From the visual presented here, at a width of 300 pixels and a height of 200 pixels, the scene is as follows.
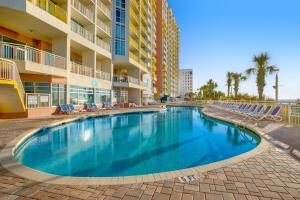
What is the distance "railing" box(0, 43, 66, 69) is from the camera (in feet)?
34.4

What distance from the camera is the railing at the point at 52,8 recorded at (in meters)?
12.8

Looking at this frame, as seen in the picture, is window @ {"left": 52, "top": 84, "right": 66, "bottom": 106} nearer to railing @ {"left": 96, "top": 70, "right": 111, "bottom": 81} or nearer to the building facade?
the building facade

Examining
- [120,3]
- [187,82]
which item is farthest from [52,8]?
[187,82]

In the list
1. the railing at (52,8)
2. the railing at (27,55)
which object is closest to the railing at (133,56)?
the railing at (52,8)

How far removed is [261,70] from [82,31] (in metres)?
26.6

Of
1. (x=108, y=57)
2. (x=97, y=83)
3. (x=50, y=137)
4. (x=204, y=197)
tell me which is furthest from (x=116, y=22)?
(x=204, y=197)

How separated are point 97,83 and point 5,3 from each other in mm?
11425

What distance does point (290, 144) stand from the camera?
5.82 metres

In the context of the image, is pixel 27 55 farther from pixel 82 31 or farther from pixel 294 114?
pixel 294 114

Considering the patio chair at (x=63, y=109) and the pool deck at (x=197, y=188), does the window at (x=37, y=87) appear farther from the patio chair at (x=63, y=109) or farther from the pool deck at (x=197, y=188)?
the pool deck at (x=197, y=188)

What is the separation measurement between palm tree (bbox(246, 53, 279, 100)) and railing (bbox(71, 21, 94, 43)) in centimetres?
2472

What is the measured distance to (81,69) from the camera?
1798 cm

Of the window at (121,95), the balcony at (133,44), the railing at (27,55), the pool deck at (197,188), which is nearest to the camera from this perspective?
the pool deck at (197,188)

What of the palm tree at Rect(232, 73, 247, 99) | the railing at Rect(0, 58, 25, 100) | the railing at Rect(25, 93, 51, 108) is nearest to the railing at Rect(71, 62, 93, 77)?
the railing at Rect(25, 93, 51, 108)
